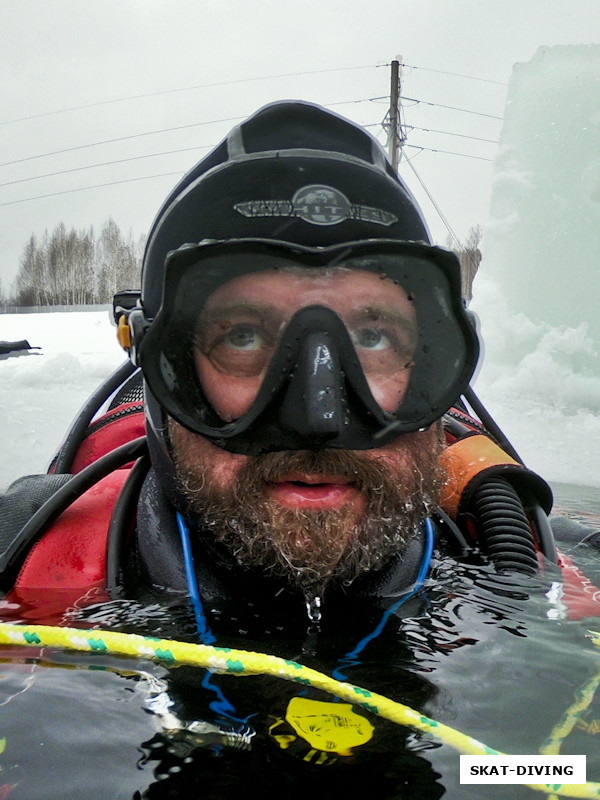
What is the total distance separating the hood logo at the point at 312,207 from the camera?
5.15 feet

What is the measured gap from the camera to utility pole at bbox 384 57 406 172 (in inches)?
744

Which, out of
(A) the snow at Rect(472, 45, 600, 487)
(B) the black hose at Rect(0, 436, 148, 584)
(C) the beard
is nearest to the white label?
(C) the beard

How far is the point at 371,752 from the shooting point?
0.94 m

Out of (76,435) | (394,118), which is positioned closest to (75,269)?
(394,118)

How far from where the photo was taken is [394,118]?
1933cm

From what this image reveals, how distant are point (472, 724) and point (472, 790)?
0.18 metres

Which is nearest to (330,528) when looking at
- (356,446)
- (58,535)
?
(356,446)

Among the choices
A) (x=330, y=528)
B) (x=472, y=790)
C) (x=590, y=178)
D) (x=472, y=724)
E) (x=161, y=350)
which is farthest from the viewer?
(x=590, y=178)

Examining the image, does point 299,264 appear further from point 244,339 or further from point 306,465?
point 306,465

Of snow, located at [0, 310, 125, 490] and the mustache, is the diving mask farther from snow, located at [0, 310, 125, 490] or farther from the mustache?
snow, located at [0, 310, 125, 490]

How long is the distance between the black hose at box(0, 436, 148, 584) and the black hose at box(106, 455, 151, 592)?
0.07 metres

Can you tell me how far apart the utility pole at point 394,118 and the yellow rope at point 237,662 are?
63.2 ft

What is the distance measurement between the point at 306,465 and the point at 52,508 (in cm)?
75

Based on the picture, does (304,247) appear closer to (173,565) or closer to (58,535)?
(173,565)
